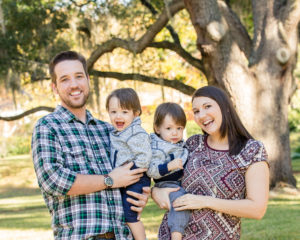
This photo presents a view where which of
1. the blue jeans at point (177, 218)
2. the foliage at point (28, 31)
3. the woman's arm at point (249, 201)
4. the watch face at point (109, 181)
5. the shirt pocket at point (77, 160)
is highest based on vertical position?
the foliage at point (28, 31)

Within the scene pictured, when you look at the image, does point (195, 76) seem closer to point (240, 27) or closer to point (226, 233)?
point (240, 27)

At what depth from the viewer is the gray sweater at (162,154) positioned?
2.98m

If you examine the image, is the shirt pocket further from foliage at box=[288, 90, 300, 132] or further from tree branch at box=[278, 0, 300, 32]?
foliage at box=[288, 90, 300, 132]

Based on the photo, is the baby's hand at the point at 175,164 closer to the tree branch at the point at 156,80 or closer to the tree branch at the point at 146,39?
the tree branch at the point at 146,39

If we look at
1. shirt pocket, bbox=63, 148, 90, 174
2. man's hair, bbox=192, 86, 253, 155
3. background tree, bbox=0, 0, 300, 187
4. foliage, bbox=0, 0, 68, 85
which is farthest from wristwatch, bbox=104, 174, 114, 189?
foliage, bbox=0, 0, 68, 85

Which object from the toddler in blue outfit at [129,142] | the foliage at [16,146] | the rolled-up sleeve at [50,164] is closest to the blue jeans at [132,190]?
the toddler in blue outfit at [129,142]

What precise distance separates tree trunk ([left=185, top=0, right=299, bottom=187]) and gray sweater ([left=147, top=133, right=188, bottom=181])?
580 centimetres

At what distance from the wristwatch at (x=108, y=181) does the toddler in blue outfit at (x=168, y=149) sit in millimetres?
294

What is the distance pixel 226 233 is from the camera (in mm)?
2777

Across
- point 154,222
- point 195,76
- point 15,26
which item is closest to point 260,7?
point 154,222

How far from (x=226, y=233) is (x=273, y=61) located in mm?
6914

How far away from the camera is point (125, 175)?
2877 millimetres

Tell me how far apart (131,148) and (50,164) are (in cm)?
54

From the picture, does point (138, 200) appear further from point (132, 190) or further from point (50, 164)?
point (50, 164)
